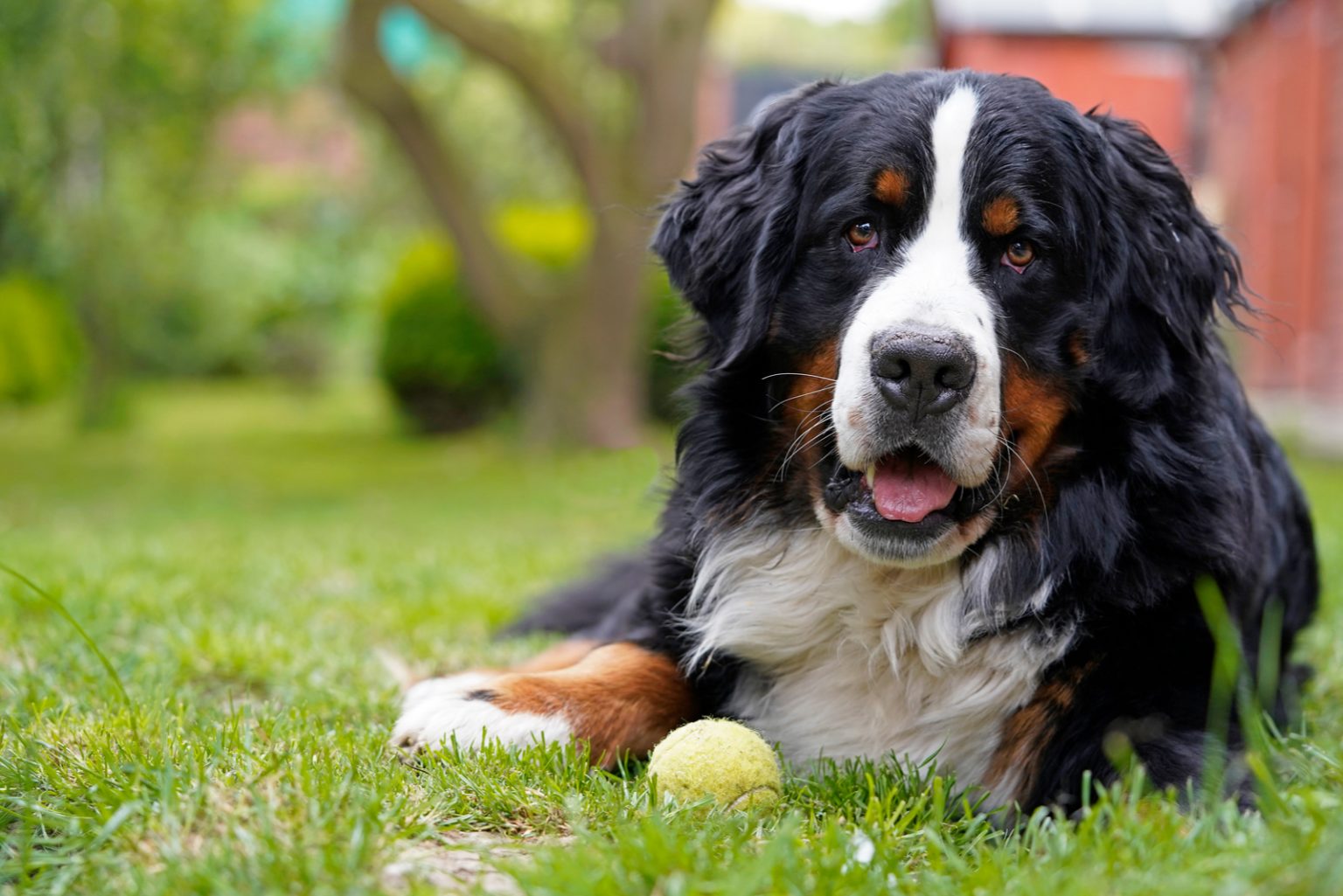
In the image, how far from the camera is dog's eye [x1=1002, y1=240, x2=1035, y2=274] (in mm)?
2840

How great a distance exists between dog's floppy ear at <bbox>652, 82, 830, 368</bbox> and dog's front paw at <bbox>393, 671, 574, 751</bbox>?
0.94 metres

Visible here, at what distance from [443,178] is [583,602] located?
892 centimetres

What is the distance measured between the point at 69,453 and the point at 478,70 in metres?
12.0

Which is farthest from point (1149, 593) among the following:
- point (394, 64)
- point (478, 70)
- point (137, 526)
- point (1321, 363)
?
point (478, 70)

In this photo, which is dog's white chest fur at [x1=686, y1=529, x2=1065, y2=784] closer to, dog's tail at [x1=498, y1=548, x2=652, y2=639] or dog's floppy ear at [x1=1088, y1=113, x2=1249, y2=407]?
dog's floppy ear at [x1=1088, y1=113, x2=1249, y2=407]

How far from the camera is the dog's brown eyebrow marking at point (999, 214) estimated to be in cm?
282

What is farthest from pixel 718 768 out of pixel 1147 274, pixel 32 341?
pixel 32 341

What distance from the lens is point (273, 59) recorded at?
12828 mm

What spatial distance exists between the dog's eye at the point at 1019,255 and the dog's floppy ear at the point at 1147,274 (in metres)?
0.18

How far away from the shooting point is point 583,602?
4.46 metres

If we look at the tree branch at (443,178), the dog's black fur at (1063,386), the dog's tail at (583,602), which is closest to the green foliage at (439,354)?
the tree branch at (443,178)

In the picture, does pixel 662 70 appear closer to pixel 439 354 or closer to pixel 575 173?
pixel 575 173

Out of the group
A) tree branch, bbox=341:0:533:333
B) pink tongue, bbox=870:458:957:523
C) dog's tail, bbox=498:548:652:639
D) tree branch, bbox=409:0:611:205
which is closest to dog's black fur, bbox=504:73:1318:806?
pink tongue, bbox=870:458:957:523

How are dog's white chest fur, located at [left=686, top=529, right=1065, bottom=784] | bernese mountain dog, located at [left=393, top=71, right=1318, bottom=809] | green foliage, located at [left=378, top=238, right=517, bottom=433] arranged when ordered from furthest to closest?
green foliage, located at [left=378, top=238, right=517, bottom=433]
dog's white chest fur, located at [left=686, top=529, right=1065, bottom=784]
bernese mountain dog, located at [left=393, top=71, right=1318, bottom=809]
